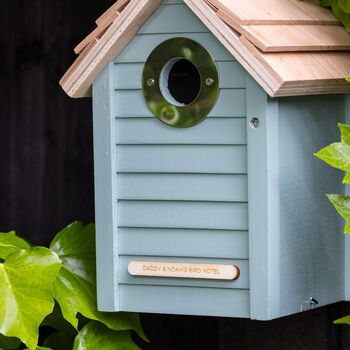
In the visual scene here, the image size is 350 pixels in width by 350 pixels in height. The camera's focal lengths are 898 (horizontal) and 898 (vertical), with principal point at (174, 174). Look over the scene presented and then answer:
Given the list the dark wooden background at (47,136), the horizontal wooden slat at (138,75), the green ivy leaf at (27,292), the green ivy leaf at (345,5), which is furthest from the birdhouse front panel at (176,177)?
the dark wooden background at (47,136)

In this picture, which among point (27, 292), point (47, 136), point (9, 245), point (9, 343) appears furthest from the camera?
point (47, 136)

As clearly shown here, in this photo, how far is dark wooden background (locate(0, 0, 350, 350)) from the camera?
6.89ft

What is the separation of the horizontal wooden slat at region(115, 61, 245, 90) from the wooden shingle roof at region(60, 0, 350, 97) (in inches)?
1.2

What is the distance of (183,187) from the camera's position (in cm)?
150

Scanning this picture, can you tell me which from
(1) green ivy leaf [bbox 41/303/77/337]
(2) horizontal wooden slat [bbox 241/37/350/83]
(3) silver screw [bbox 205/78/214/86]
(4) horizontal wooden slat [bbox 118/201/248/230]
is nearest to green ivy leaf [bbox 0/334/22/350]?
(1) green ivy leaf [bbox 41/303/77/337]

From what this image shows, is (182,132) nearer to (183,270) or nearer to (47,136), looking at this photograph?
(183,270)

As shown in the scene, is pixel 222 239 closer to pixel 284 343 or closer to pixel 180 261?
pixel 180 261

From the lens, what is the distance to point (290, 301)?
1508mm

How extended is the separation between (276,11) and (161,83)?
0.23 metres

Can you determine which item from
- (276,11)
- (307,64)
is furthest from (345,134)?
(276,11)

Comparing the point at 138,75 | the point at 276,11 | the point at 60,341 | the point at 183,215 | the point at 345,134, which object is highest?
the point at 276,11

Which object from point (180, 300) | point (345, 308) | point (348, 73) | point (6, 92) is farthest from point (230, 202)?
point (6, 92)

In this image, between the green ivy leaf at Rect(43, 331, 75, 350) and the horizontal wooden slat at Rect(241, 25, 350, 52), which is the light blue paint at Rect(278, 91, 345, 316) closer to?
the horizontal wooden slat at Rect(241, 25, 350, 52)

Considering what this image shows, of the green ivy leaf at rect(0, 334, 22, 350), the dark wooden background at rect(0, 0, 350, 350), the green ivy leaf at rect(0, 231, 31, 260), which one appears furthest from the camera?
the dark wooden background at rect(0, 0, 350, 350)
